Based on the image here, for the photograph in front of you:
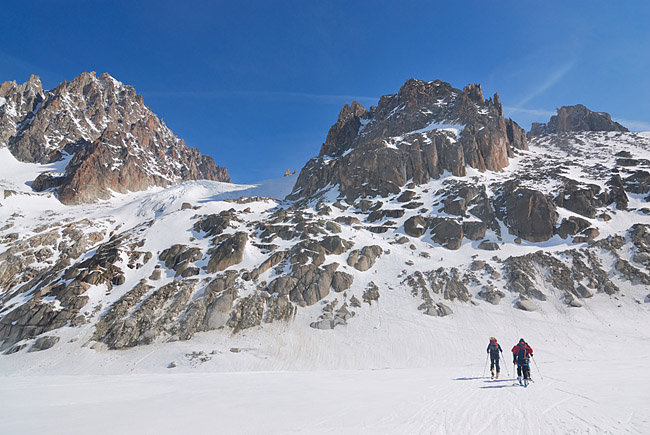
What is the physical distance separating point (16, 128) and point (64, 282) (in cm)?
15930

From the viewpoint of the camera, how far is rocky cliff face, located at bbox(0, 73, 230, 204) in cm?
10969

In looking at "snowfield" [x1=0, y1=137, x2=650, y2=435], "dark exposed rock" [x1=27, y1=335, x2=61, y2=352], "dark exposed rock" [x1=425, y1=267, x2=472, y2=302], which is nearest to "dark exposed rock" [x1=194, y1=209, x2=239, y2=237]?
"snowfield" [x1=0, y1=137, x2=650, y2=435]

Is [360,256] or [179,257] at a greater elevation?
[360,256]

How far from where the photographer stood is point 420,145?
7656 cm

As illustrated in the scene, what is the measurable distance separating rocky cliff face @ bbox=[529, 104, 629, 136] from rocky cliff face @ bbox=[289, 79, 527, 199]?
60.5 m

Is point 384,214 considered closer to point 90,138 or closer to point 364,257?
point 364,257

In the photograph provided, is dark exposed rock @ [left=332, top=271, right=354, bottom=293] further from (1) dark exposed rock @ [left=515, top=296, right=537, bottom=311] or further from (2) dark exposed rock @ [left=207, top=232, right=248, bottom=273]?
(1) dark exposed rock @ [left=515, top=296, right=537, bottom=311]

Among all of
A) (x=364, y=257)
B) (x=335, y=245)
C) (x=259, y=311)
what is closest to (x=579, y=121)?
(x=364, y=257)

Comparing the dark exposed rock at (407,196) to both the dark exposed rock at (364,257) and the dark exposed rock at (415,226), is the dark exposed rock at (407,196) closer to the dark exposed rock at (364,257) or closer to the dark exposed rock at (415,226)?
Answer: the dark exposed rock at (415,226)

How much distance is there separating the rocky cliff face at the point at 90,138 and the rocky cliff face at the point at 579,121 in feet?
631

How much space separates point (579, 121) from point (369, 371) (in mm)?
171079

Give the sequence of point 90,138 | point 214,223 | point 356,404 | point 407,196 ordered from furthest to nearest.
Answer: point 90,138
point 407,196
point 214,223
point 356,404

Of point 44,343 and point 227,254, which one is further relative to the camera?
point 227,254

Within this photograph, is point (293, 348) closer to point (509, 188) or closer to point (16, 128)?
point (509, 188)
